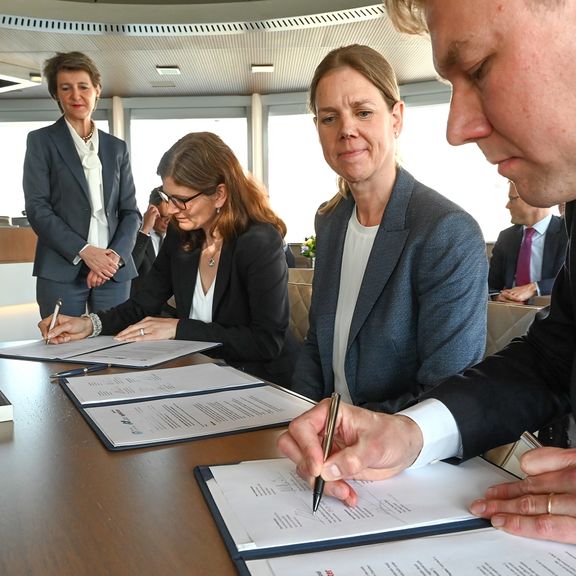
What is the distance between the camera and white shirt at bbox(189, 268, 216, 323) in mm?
2363

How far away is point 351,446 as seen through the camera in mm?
832

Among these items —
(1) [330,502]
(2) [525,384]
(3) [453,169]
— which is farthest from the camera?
(3) [453,169]

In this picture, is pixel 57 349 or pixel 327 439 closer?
pixel 327 439

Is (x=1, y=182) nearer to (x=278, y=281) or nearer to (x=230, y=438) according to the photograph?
(x=278, y=281)

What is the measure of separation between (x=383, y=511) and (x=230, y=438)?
0.34m

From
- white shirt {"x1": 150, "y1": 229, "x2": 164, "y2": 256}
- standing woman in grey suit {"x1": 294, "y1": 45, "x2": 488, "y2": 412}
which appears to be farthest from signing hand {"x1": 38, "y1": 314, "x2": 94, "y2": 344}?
white shirt {"x1": 150, "y1": 229, "x2": 164, "y2": 256}

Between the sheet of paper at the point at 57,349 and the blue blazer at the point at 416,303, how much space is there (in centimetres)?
75

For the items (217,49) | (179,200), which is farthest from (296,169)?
(179,200)

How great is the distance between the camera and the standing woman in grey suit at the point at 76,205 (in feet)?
10.3

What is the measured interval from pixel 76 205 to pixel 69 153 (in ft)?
0.81

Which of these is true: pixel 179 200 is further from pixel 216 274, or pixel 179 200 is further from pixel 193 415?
pixel 193 415

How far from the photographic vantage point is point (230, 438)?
104 centimetres

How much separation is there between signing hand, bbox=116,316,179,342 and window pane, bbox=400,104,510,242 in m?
6.47

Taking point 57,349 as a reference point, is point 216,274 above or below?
above
